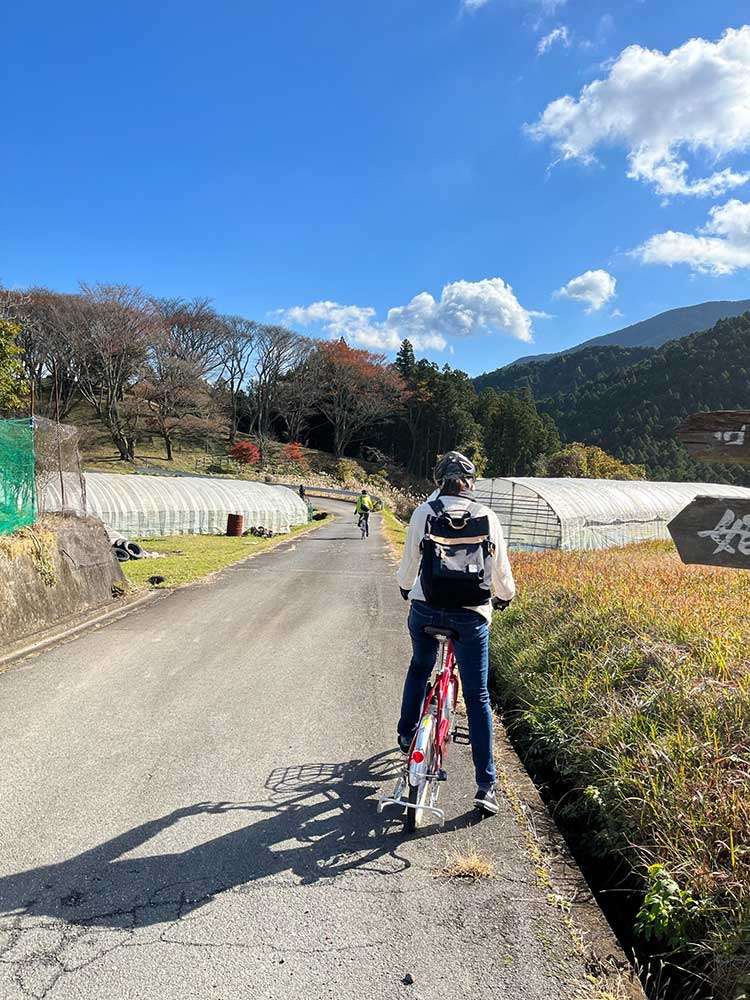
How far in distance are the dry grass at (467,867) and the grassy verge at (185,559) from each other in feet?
25.7

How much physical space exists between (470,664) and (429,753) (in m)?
0.51

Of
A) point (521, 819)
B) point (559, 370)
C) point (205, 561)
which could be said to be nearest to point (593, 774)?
point (521, 819)

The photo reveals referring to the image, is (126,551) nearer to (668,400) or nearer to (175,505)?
(175,505)

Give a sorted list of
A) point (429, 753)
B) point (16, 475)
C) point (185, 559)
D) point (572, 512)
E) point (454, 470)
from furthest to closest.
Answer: point (572, 512)
point (185, 559)
point (16, 475)
point (454, 470)
point (429, 753)

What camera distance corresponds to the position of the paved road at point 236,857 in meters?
2.06

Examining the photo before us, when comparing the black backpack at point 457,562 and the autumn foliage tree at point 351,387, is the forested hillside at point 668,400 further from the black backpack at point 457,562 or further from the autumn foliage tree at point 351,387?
the black backpack at point 457,562

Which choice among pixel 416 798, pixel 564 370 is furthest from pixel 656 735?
pixel 564 370

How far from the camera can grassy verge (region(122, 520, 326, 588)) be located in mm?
10328

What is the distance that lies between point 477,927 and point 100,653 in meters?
4.85

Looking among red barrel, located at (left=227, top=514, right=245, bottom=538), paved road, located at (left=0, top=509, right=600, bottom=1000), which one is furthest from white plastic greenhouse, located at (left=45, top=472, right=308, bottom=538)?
paved road, located at (left=0, top=509, right=600, bottom=1000)

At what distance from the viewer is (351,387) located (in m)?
54.9

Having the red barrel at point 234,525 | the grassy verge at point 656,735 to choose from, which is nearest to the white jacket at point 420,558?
the grassy verge at point 656,735

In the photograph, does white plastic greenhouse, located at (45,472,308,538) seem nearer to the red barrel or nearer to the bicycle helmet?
the red barrel

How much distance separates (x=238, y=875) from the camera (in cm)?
257
